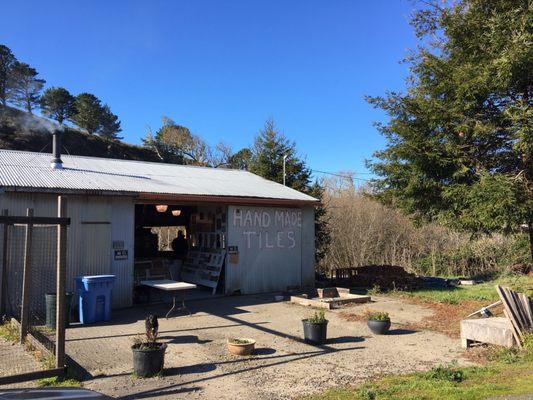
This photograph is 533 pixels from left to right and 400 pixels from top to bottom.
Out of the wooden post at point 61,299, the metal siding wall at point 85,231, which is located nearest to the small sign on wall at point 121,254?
the metal siding wall at point 85,231

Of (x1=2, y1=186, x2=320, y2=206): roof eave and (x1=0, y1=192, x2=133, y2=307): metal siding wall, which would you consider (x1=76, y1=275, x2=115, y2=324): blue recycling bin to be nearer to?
(x1=0, y1=192, x2=133, y2=307): metal siding wall

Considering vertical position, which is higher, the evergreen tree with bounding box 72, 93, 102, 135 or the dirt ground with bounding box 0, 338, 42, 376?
the evergreen tree with bounding box 72, 93, 102, 135

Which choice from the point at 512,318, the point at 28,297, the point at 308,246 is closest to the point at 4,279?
the point at 28,297

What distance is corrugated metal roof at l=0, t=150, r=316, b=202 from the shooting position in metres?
11.3

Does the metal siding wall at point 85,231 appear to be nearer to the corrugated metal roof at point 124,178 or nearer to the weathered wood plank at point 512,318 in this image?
the corrugated metal roof at point 124,178

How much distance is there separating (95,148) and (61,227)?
166ft

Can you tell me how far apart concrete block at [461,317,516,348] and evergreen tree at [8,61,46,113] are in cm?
5821

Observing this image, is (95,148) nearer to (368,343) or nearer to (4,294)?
(4,294)

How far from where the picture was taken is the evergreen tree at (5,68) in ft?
177

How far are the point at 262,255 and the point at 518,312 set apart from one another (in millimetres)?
8220

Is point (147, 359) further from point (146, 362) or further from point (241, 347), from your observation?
point (241, 347)

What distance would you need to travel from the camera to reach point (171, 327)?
9.91m

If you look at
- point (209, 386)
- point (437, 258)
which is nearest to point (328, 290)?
point (209, 386)

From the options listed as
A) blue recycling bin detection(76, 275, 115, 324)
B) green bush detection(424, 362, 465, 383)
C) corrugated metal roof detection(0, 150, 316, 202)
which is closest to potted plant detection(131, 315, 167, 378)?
green bush detection(424, 362, 465, 383)
